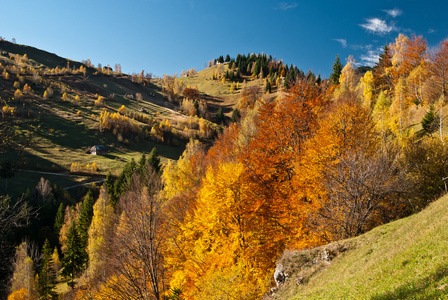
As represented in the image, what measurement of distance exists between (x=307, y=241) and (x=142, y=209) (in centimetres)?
1449

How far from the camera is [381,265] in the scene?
36.1ft

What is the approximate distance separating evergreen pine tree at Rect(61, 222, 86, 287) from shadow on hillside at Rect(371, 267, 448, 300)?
65.9 meters

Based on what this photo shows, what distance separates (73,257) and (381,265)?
65.0m

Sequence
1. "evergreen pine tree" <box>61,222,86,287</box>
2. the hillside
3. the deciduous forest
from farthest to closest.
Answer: the hillside < "evergreen pine tree" <box>61,222,86,287</box> < the deciduous forest

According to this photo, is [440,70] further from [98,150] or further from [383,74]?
[98,150]

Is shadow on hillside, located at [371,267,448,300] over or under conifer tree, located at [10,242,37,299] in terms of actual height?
over

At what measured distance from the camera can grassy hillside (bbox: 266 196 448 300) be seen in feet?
26.9

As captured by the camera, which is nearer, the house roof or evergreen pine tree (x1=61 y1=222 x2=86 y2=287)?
evergreen pine tree (x1=61 y1=222 x2=86 y2=287)

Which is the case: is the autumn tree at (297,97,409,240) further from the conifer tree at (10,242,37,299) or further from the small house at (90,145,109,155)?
the small house at (90,145,109,155)

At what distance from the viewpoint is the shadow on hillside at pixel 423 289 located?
708 cm

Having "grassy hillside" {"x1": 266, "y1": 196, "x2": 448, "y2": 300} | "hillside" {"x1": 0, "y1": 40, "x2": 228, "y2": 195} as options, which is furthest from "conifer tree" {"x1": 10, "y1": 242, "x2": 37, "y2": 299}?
"grassy hillside" {"x1": 266, "y1": 196, "x2": 448, "y2": 300}

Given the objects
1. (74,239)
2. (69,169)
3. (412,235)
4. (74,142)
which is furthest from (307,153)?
(74,142)

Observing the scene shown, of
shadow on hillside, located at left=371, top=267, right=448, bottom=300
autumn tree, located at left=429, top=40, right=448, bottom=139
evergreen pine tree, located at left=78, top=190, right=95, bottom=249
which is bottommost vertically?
evergreen pine tree, located at left=78, top=190, right=95, bottom=249

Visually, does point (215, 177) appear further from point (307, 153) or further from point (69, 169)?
point (69, 169)
